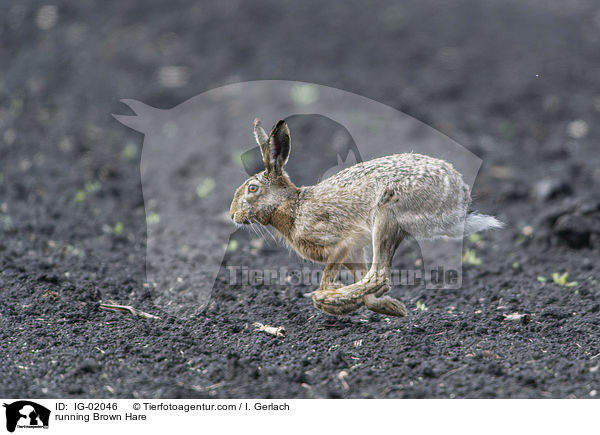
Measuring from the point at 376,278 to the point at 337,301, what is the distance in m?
0.32

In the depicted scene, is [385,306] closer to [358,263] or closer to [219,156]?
[358,263]

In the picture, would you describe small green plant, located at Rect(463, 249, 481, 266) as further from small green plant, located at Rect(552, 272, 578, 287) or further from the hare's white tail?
the hare's white tail

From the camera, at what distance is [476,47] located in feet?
39.7

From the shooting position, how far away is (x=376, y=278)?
15.2ft

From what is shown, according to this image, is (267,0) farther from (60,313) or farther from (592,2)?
(60,313)

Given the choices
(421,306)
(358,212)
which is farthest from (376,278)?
(421,306)

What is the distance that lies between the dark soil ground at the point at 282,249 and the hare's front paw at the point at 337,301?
11.3 inches

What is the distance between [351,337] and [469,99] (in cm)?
694

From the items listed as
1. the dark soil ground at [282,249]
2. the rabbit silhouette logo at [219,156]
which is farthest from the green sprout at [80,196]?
the rabbit silhouette logo at [219,156]

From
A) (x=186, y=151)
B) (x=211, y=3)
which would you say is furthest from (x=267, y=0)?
(x=186, y=151)

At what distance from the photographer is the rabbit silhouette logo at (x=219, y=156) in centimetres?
624

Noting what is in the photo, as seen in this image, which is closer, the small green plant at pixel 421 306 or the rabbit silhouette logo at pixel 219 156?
the small green plant at pixel 421 306
